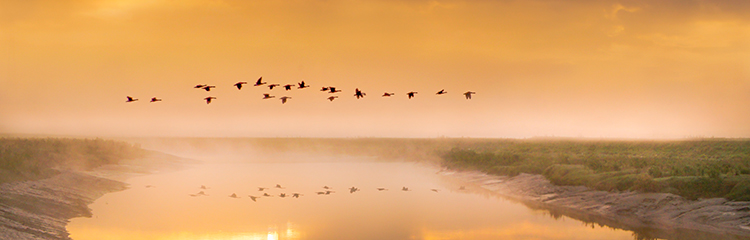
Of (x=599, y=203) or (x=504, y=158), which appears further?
(x=504, y=158)

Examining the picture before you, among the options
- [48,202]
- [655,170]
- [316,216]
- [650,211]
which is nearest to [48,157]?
[48,202]

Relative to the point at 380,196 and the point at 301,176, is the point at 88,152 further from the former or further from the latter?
the point at 380,196

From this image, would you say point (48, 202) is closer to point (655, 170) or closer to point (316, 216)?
point (316, 216)

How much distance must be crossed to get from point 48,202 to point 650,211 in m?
30.0

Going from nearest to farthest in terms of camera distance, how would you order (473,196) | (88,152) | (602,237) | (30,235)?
(30,235), (602,237), (473,196), (88,152)

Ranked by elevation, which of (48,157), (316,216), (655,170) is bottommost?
(316,216)

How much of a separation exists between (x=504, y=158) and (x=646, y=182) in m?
23.2

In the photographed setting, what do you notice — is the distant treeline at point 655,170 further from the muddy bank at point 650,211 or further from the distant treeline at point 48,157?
the distant treeline at point 48,157

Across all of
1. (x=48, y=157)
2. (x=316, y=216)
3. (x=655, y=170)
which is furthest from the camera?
(x=48, y=157)

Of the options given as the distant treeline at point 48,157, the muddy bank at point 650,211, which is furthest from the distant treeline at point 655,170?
the distant treeline at point 48,157

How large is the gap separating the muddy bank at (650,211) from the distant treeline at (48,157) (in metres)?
29.5

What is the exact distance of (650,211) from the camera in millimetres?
29875

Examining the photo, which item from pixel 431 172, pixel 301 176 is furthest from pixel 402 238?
pixel 431 172

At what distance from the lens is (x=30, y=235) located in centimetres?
2245
